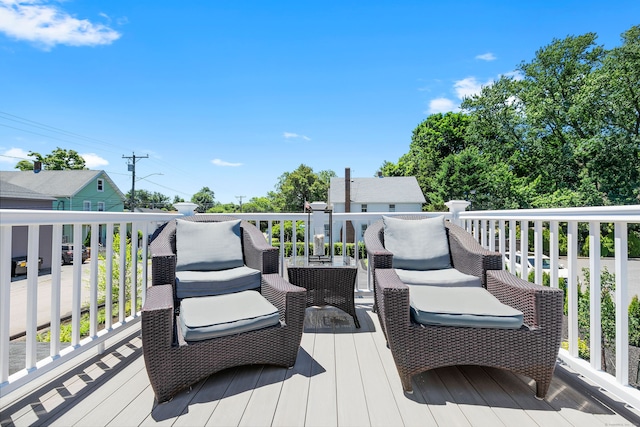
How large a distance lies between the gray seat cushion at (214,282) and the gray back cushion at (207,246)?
0.09 meters

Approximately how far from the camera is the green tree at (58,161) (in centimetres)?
3017

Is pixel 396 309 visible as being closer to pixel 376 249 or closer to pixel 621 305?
pixel 376 249

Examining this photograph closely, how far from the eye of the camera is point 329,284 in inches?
119

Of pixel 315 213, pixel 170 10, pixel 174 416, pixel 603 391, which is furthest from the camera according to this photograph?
pixel 170 10

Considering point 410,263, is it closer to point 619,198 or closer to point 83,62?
point 619,198

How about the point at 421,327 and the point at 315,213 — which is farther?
the point at 315,213

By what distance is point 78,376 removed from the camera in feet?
6.79

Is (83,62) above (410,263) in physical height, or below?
above

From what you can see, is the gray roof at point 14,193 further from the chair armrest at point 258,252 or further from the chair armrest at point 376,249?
the chair armrest at point 376,249

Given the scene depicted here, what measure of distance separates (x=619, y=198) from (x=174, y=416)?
73.2ft

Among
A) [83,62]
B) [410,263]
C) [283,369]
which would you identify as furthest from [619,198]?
[83,62]

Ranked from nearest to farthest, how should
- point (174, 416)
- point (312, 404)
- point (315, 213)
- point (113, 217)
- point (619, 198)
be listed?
point (174, 416), point (312, 404), point (113, 217), point (315, 213), point (619, 198)

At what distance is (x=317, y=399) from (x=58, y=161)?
3827 centimetres

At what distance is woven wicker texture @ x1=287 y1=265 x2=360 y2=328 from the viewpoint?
2990mm
